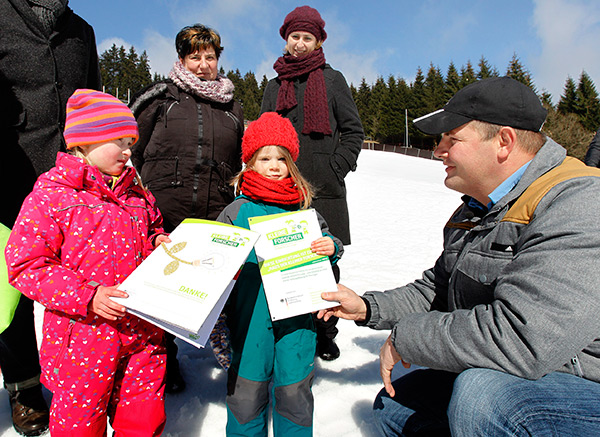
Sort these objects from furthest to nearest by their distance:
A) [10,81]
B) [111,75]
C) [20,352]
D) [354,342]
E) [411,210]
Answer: [111,75] → [411,210] → [354,342] → [20,352] → [10,81]

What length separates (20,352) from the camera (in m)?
2.33

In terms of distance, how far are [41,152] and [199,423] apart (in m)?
1.93

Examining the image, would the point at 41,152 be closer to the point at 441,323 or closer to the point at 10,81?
the point at 10,81

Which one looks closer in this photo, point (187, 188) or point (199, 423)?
point (199, 423)

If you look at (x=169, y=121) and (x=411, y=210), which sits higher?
(x=169, y=121)

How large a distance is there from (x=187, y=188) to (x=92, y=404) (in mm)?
1414

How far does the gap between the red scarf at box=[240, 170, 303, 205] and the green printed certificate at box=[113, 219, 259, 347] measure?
43 centimetres

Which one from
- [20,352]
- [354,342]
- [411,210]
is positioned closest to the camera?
[20,352]

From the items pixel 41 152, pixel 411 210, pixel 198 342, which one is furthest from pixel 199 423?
pixel 411 210

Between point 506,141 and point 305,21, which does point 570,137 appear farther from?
point 506,141

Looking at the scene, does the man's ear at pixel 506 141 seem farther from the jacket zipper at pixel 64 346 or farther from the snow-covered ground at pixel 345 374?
the jacket zipper at pixel 64 346

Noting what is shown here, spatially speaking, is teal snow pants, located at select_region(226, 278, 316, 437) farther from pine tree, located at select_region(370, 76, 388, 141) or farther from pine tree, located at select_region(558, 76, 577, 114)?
pine tree, located at select_region(370, 76, 388, 141)

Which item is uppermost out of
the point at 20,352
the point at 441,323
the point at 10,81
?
the point at 10,81

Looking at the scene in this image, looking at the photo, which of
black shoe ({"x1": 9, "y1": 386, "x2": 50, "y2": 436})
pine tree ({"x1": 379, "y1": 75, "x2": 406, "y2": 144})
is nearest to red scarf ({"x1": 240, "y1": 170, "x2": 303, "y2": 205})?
black shoe ({"x1": 9, "y1": 386, "x2": 50, "y2": 436})
